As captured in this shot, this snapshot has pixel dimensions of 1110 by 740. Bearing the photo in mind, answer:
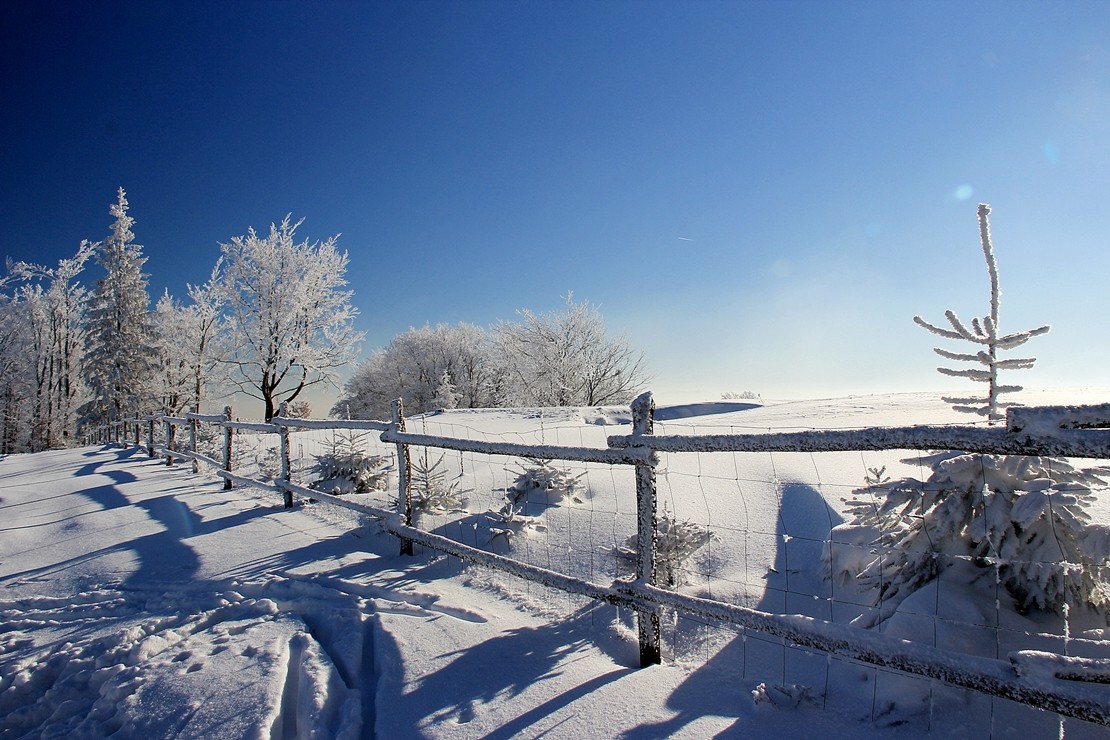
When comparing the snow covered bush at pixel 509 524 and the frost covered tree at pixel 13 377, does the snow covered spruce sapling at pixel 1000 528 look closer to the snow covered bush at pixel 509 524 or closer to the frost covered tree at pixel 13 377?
the snow covered bush at pixel 509 524

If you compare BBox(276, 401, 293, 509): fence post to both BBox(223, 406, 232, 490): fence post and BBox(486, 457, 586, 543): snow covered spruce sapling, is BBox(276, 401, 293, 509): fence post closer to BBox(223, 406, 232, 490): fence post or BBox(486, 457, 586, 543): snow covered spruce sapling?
BBox(223, 406, 232, 490): fence post

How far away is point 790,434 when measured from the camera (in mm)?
2525

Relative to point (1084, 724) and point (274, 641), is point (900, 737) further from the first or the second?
point (274, 641)

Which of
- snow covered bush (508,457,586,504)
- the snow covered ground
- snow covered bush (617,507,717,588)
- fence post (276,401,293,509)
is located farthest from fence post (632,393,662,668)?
fence post (276,401,293,509)

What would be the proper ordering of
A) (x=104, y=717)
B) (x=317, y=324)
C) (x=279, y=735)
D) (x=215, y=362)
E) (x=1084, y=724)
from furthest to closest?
(x=215, y=362)
(x=317, y=324)
(x=104, y=717)
(x=279, y=735)
(x=1084, y=724)

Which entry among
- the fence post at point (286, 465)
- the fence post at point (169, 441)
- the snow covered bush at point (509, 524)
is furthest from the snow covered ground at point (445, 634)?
the fence post at point (169, 441)

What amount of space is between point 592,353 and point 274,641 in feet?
97.4

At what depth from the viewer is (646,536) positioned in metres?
3.08

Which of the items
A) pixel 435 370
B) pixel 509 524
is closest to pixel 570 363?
pixel 435 370

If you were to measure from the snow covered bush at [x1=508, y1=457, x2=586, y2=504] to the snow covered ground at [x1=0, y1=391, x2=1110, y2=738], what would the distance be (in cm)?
14

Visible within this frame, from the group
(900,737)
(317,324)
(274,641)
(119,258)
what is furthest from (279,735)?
(119,258)

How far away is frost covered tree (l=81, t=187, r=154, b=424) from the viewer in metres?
22.7

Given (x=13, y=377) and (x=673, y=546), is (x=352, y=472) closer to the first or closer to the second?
(x=673, y=546)

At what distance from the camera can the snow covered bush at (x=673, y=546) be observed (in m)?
4.04
